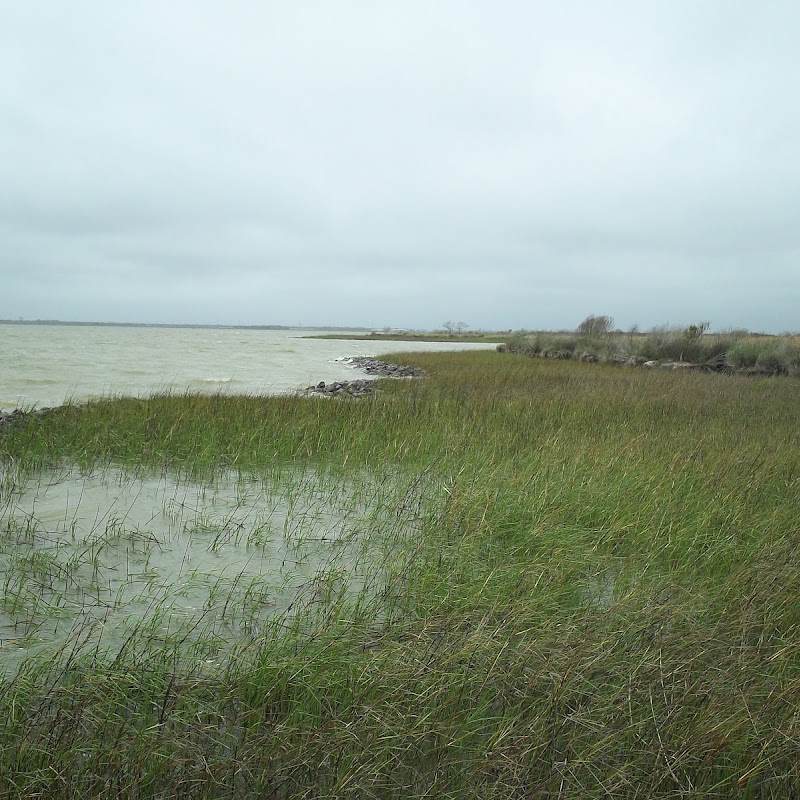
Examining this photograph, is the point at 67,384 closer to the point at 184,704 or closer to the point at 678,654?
the point at 184,704

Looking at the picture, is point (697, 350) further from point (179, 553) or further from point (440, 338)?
point (440, 338)

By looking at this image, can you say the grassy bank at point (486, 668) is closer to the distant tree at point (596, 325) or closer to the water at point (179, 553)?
the water at point (179, 553)

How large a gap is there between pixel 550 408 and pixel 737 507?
5.25 meters

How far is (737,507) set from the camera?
15.7 ft

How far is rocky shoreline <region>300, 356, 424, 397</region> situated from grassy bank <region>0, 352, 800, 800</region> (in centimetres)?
781

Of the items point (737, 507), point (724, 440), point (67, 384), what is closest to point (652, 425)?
point (724, 440)

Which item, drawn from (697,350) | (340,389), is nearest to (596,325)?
(697,350)

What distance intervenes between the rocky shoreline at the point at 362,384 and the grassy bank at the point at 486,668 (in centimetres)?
781

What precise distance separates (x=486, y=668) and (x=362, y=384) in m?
13.4

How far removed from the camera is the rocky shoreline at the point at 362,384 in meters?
13.6

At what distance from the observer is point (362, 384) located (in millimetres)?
15750

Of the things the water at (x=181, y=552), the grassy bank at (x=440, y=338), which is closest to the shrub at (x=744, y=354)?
the water at (x=181, y=552)

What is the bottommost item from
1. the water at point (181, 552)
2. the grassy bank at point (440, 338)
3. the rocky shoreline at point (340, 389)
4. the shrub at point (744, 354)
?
the water at point (181, 552)

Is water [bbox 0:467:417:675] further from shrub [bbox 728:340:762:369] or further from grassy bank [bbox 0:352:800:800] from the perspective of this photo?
shrub [bbox 728:340:762:369]
